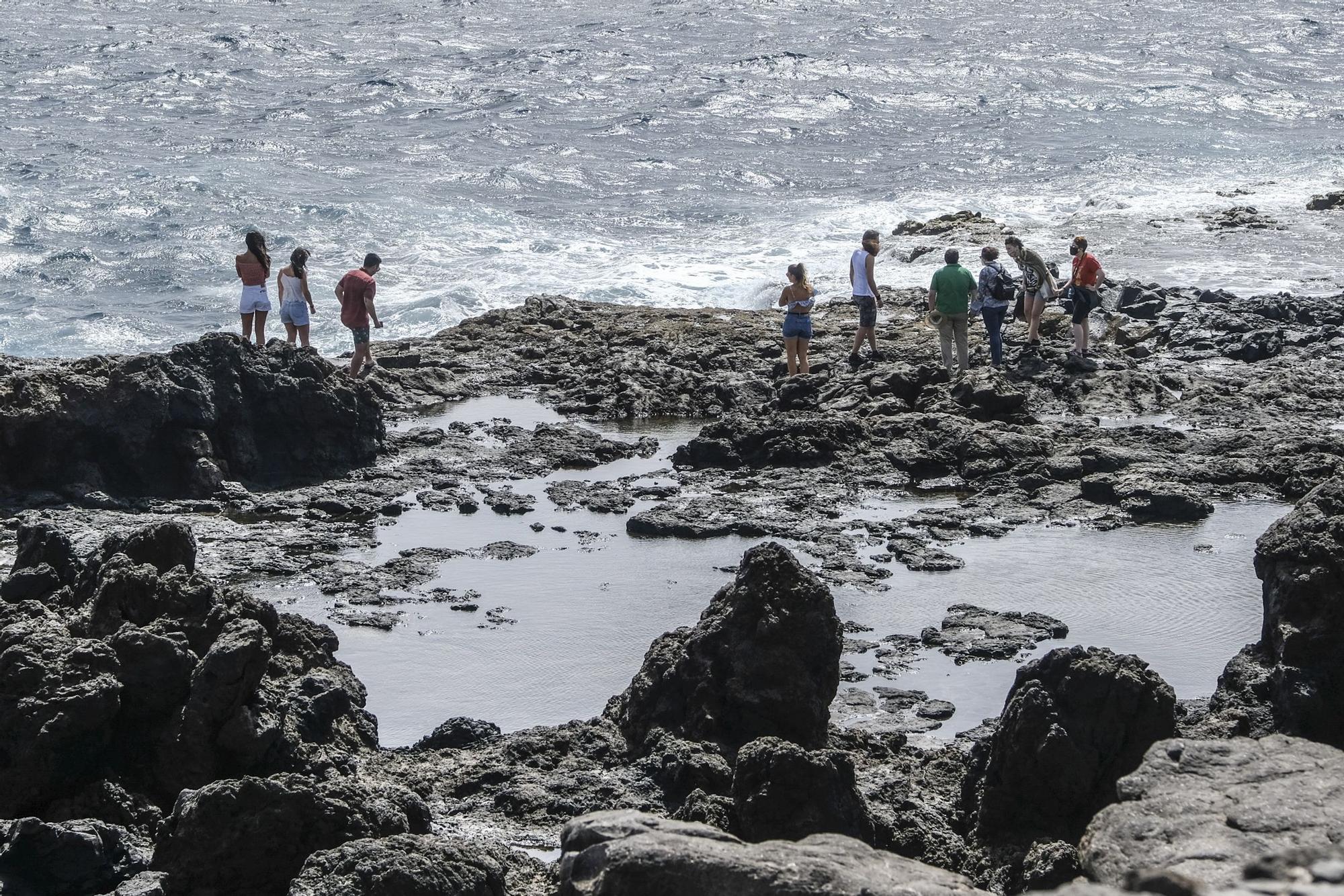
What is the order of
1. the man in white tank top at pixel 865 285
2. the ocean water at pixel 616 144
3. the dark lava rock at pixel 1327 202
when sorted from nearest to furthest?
the man in white tank top at pixel 865 285 → the ocean water at pixel 616 144 → the dark lava rock at pixel 1327 202

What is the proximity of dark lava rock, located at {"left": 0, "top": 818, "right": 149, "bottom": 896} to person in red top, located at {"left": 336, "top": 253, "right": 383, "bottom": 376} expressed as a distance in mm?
11218

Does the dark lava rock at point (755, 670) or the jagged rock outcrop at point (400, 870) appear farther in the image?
the dark lava rock at point (755, 670)

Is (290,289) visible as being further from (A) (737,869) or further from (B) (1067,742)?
(A) (737,869)

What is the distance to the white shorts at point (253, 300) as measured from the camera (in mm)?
16969

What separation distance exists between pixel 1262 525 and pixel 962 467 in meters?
2.91

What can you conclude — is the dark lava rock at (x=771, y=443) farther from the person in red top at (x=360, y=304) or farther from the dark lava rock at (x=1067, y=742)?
the dark lava rock at (x=1067, y=742)

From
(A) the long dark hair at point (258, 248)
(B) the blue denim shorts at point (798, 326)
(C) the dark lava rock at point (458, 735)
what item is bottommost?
(C) the dark lava rock at point (458, 735)

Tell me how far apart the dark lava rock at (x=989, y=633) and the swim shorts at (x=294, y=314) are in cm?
989

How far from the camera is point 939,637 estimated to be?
32.4ft

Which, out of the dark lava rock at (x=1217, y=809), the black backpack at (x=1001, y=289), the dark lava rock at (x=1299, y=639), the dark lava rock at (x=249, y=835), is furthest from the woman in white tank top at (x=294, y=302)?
the dark lava rock at (x=1217, y=809)

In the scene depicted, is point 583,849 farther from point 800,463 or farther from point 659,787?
point 800,463

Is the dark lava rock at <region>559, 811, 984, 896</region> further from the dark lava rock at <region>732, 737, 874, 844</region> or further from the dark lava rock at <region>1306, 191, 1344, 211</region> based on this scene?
the dark lava rock at <region>1306, 191, 1344, 211</region>

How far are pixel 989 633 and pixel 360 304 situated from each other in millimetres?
9748

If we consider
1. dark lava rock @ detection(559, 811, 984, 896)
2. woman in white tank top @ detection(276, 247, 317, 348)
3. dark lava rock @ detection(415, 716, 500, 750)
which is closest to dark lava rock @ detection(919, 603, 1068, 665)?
dark lava rock @ detection(415, 716, 500, 750)
